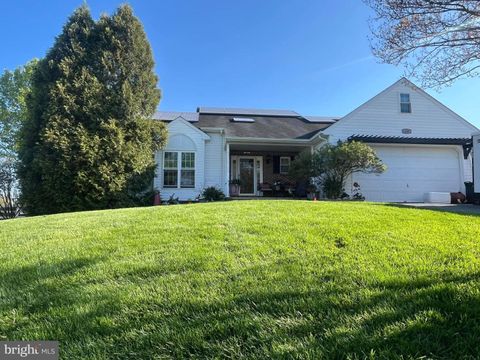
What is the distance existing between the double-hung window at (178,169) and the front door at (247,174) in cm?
398

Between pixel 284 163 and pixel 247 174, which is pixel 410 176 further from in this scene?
pixel 247 174

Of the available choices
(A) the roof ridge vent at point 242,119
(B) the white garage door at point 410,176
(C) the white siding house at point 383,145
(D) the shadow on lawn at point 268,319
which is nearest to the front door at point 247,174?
(C) the white siding house at point 383,145

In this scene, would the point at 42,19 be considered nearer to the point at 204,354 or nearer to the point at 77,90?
the point at 77,90

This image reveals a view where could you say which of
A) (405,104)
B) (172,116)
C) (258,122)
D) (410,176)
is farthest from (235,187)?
(405,104)

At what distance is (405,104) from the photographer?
1706cm

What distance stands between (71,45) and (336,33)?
38.1 ft

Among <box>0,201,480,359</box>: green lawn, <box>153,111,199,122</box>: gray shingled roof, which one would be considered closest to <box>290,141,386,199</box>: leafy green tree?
<box>153,111,199,122</box>: gray shingled roof

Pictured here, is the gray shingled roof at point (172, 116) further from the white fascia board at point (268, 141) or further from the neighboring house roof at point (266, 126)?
the white fascia board at point (268, 141)

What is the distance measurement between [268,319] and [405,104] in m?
17.4

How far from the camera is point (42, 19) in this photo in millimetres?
14977

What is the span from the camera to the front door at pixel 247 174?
20031mm

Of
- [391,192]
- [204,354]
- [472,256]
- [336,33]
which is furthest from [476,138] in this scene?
[204,354]

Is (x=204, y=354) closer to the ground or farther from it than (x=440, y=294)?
closer to the ground

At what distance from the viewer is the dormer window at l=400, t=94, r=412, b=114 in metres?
17.0
